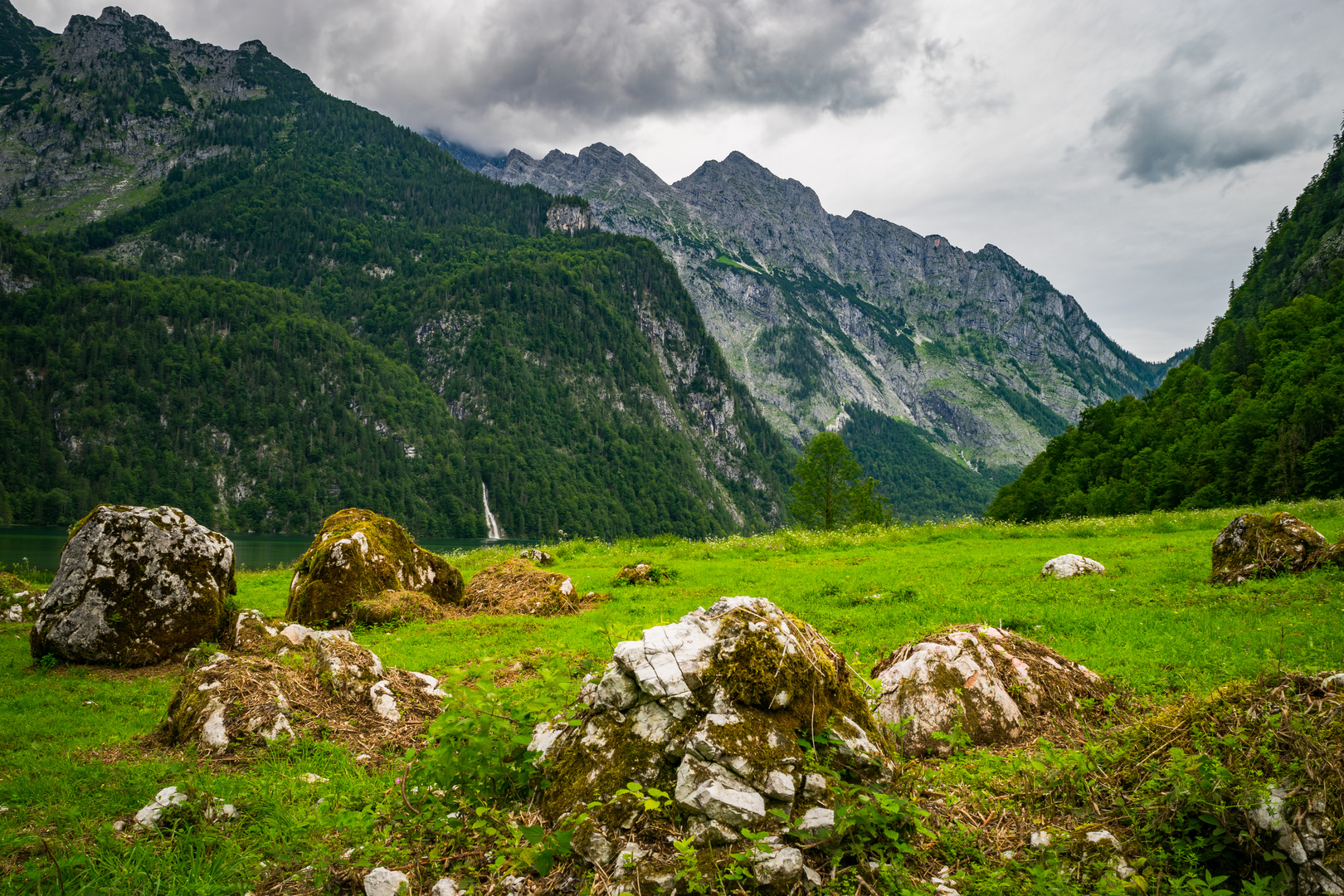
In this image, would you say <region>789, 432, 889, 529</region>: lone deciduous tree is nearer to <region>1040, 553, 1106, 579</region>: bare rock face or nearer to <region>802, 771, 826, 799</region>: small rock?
<region>1040, 553, 1106, 579</region>: bare rock face

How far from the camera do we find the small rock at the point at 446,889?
392 cm

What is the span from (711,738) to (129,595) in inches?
523

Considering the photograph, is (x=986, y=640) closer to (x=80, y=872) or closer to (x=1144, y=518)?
(x=80, y=872)

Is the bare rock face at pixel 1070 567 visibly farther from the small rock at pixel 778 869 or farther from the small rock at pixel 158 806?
the small rock at pixel 158 806

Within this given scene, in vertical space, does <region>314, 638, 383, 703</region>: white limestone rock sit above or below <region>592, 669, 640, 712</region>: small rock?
below

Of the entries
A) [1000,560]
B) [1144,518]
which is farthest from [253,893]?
[1144,518]

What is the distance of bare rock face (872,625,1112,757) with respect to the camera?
6.39m

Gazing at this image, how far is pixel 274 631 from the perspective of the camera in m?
12.6

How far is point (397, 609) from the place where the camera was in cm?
1563

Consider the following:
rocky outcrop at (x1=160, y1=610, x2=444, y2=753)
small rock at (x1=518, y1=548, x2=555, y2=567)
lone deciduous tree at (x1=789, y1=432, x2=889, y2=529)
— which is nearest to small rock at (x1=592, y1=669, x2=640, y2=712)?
rocky outcrop at (x1=160, y1=610, x2=444, y2=753)

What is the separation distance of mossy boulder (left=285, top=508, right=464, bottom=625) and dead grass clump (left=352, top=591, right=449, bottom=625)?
0.58 ft

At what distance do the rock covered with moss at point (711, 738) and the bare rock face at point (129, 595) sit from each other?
11.3m

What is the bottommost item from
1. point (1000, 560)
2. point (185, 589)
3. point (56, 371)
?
point (1000, 560)

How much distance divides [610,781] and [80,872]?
378cm
